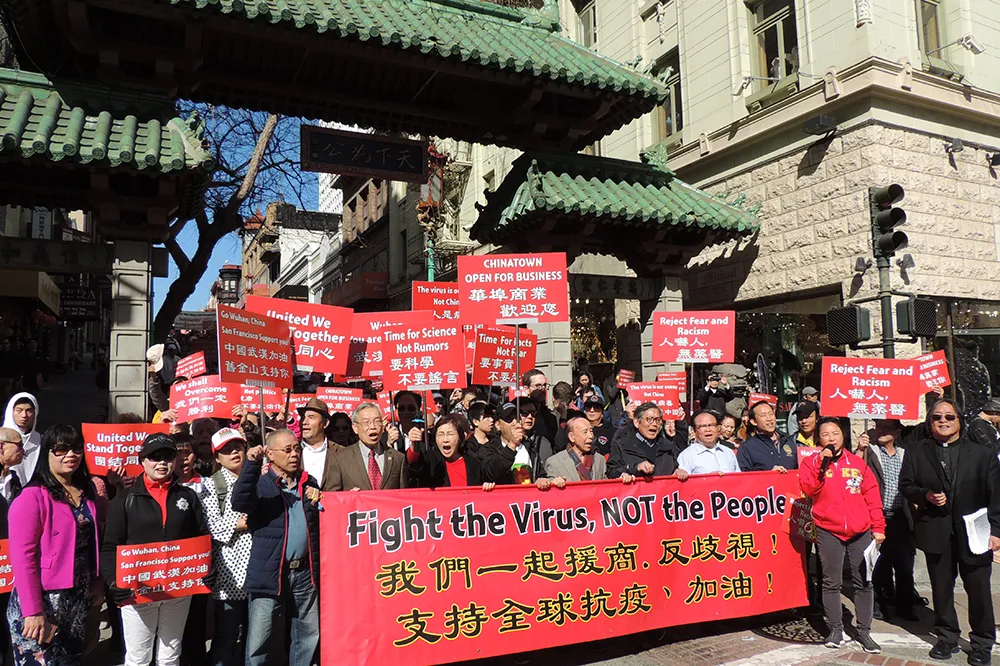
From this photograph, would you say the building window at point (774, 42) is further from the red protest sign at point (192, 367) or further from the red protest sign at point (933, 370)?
the red protest sign at point (192, 367)

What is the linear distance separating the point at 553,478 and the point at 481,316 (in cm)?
248

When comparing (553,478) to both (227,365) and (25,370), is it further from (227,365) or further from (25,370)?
(25,370)

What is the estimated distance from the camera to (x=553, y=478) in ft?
18.1

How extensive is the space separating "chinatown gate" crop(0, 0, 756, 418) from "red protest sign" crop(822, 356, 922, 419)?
3.18 meters

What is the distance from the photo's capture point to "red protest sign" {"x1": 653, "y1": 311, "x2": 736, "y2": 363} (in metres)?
8.93

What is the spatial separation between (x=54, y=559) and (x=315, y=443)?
1992 mm

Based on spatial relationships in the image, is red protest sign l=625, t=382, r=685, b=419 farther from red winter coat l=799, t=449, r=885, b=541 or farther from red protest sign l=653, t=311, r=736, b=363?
red winter coat l=799, t=449, r=885, b=541

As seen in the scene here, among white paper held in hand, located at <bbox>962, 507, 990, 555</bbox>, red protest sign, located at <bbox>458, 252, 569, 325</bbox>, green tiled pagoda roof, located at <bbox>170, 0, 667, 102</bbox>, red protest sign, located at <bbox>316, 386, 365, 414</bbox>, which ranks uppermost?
green tiled pagoda roof, located at <bbox>170, 0, 667, 102</bbox>

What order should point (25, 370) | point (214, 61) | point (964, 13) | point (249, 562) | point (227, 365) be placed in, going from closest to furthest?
point (249, 562) → point (227, 365) → point (214, 61) → point (964, 13) → point (25, 370)

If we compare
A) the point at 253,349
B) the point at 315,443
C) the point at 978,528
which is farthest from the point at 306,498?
the point at 978,528

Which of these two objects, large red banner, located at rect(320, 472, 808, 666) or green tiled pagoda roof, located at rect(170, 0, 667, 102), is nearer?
large red banner, located at rect(320, 472, 808, 666)

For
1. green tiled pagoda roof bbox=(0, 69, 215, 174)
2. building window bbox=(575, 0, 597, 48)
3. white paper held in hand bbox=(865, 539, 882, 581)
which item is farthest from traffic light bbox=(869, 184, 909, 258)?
building window bbox=(575, 0, 597, 48)

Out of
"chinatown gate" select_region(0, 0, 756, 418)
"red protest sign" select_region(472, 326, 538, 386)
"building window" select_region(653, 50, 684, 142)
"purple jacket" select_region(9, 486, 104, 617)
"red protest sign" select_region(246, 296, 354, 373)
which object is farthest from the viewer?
"building window" select_region(653, 50, 684, 142)

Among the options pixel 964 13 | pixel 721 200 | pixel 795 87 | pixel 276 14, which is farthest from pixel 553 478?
pixel 964 13
